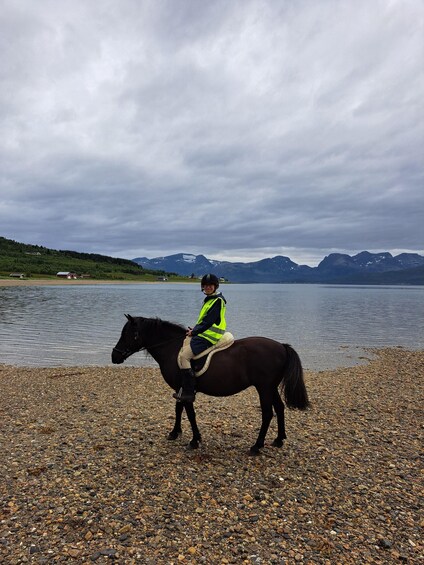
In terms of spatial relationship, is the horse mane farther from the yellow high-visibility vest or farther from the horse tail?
the horse tail

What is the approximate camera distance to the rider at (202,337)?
7.41 metres

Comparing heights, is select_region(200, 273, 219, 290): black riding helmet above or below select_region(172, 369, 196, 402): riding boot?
above

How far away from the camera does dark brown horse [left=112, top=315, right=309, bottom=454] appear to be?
24.6 ft

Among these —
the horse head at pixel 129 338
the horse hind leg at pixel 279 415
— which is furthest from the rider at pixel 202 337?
the horse hind leg at pixel 279 415

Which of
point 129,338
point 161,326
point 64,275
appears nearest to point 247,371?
point 161,326

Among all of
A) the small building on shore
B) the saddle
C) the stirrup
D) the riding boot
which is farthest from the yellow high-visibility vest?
the small building on shore

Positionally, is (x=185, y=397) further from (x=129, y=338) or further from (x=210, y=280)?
(x=210, y=280)

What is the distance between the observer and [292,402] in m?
7.85

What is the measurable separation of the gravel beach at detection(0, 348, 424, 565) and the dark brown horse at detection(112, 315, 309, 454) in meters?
0.91

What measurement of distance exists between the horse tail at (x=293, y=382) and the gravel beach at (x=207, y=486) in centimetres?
103

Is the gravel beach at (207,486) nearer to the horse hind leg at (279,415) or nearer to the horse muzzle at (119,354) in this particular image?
the horse hind leg at (279,415)

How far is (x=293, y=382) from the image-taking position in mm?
7711

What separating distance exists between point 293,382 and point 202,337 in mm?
2150

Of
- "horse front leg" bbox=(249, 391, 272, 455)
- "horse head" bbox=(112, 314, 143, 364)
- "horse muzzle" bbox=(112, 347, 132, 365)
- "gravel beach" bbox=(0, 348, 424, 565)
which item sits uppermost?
"horse head" bbox=(112, 314, 143, 364)
